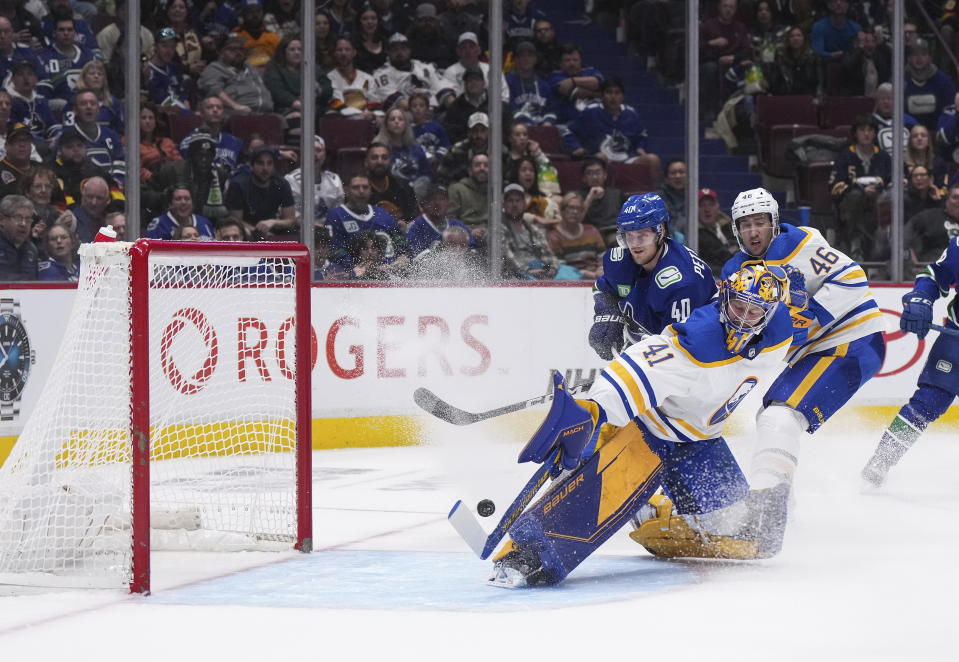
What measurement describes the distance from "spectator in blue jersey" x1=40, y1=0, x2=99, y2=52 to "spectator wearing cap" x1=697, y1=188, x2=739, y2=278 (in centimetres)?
315

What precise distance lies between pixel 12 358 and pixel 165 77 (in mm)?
1844

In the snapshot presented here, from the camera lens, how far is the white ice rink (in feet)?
9.23

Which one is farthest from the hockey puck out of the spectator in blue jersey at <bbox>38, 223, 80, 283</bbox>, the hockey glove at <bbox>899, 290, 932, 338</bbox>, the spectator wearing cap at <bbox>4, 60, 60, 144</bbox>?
the spectator wearing cap at <bbox>4, 60, 60, 144</bbox>

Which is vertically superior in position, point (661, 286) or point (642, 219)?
point (642, 219)

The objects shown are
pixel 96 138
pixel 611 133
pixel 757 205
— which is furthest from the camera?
pixel 611 133

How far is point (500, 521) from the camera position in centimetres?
354

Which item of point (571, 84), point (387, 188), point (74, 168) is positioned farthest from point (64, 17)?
point (571, 84)

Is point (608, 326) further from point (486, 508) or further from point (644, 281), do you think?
point (486, 508)

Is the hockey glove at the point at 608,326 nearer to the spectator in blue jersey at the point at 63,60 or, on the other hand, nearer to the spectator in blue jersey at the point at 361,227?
the spectator in blue jersey at the point at 361,227

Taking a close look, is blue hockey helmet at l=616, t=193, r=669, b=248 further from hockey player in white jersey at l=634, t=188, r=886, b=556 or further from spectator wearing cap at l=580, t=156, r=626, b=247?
spectator wearing cap at l=580, t=156, r=626, b=247

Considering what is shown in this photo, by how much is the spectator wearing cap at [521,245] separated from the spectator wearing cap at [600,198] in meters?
0.35

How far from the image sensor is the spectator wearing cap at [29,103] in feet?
20.7

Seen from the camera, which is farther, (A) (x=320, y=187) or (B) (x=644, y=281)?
(A) (x=320, y=187)

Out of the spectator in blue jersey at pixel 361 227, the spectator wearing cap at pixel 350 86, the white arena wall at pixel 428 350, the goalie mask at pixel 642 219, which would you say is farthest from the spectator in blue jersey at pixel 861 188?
the goalie mask at pixel 642 219
